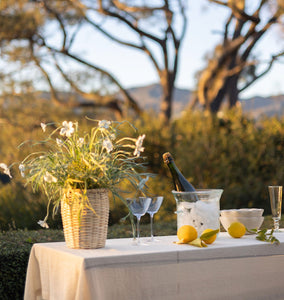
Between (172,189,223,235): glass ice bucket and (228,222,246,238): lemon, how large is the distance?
10 centimetres

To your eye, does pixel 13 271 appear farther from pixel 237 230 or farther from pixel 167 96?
pixel 167 96

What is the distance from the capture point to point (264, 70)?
1367cm

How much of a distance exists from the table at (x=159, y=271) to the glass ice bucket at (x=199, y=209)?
12 centimetres

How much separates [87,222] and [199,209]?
1.91 ft

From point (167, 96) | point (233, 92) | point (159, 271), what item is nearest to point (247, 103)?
point (233, 92)

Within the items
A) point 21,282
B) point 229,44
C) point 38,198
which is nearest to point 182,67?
point 229,44

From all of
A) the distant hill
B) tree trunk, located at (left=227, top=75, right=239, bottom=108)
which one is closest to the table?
the distant hill

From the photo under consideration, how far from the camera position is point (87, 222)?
2.57 metres

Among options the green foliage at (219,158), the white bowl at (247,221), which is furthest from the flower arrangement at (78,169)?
the green foliage at (219,158)

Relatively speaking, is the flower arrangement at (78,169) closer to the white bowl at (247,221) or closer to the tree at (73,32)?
the white bowl at (247,221)

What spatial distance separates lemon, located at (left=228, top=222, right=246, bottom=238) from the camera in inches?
114

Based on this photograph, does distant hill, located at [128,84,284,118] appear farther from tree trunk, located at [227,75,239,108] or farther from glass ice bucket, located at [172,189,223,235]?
glass ice bucket, located at [172,189,223,235]

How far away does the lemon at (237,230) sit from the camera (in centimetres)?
288

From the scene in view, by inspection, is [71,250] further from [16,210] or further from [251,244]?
[16,210]
